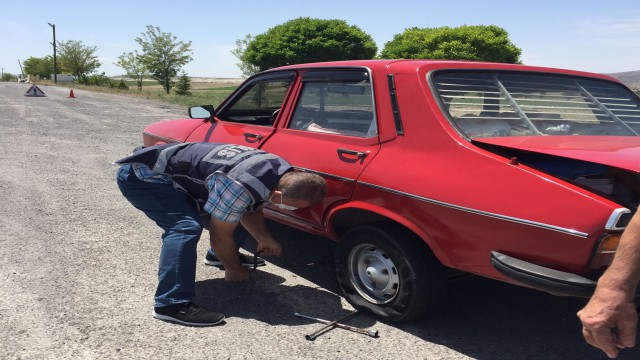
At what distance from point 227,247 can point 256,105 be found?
181 cm

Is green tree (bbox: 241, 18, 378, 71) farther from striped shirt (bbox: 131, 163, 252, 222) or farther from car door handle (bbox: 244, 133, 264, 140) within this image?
striped shirt (bbox: 131, 163, 252, 222)

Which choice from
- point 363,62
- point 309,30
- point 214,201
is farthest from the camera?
point 309,30

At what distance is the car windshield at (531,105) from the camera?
323 cm

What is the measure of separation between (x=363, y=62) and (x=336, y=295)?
1645 millimetres

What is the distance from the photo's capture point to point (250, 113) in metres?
5.01

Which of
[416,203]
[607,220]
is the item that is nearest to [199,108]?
[416,203]

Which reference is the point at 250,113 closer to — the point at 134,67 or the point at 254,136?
the point at 254,136

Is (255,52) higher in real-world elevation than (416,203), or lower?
higher

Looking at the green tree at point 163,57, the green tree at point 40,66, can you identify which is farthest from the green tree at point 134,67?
the green tree at point 40,66

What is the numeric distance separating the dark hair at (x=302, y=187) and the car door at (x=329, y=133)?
0.70 feet

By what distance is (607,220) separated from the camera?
92.3 inches

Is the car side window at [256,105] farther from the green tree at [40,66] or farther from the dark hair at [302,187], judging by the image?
the green tree at [40,66]

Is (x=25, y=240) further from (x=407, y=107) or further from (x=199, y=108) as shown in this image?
(x=407, y=107)

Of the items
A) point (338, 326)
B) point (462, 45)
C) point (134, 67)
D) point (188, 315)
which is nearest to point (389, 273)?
point (338, 326)
